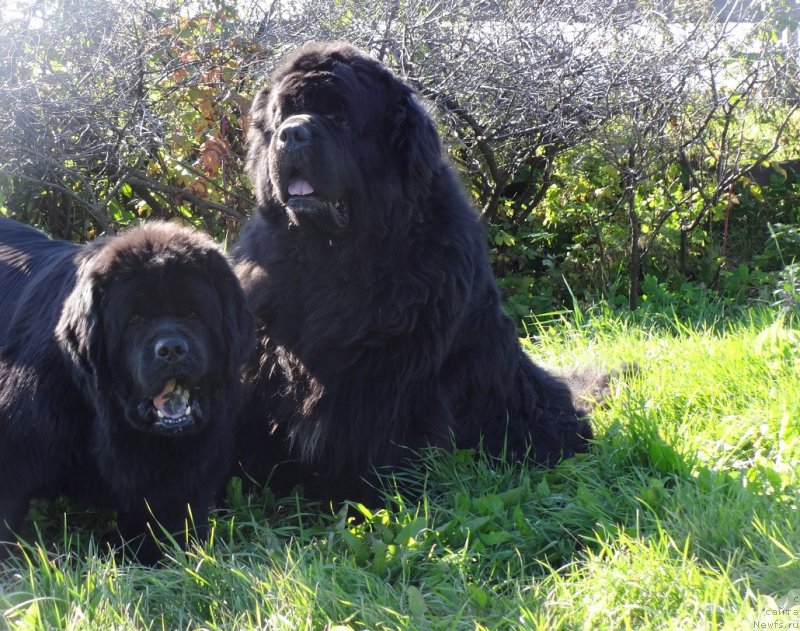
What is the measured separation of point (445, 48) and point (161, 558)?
120 inches

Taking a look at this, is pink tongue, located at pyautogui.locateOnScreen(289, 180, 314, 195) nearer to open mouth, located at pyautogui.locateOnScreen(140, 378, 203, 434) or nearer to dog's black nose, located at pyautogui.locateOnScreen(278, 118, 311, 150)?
dog's black nose, located at pyautogui.locateOnScreen(278, 118, 311, 150)

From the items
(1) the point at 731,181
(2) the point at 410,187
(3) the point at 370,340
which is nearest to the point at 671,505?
(3) the point at 370,340

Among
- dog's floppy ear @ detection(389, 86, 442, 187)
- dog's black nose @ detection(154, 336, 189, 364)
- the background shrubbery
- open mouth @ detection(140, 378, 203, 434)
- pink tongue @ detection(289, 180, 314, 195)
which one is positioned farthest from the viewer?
the background shrubbery

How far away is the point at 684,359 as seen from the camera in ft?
14.5

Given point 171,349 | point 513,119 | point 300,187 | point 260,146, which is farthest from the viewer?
point 513,119

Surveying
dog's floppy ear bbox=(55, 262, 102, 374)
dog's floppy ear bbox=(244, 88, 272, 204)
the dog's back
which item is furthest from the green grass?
dog's floppy ear bbox=(244, 88, 272, 204)

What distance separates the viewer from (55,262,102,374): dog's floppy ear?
290 cm

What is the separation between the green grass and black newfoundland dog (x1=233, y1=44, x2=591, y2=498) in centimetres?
23

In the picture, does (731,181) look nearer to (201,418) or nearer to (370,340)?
(370,340)

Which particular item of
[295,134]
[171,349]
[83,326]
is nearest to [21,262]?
[83,326]

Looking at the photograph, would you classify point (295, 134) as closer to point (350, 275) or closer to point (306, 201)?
point (306, 201)

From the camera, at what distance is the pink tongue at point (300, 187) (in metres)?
3.39

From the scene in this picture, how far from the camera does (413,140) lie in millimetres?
3514

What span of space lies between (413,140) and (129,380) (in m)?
1.36
